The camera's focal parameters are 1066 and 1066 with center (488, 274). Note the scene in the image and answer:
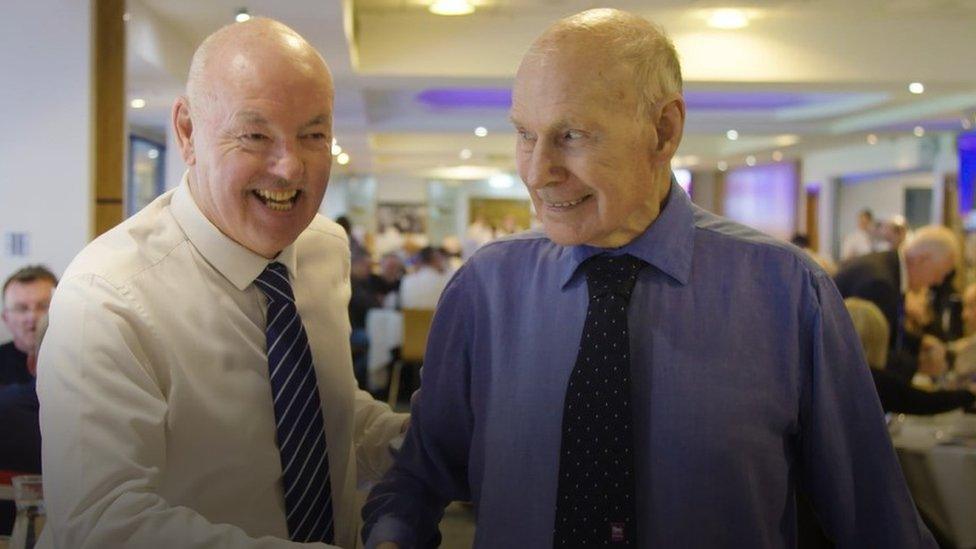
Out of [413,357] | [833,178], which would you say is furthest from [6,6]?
[833,178]

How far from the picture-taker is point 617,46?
4.56 ft

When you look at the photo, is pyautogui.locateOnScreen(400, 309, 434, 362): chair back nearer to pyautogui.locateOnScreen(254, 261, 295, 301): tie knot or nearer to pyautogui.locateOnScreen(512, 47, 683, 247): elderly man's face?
pyautogui.locateOnScreen(254, 261, 295, 301): tie knot

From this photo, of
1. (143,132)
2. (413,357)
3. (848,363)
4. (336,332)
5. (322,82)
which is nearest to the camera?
(848,363)

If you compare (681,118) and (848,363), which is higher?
(681,118)

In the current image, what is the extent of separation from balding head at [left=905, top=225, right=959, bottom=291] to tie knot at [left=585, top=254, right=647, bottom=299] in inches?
206

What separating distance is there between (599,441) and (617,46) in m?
0.52

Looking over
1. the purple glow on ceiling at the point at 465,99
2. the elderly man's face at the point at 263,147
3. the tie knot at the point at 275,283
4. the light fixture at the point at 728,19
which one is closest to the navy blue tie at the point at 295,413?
the tie knot at the point at 275,283

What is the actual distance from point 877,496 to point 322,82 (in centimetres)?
95

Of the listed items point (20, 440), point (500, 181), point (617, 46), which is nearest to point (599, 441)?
point (617, 46)

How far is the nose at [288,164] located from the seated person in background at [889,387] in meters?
3.04

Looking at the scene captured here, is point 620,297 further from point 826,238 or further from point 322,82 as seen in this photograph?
point 826,238

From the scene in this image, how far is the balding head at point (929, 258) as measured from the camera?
6.15 m

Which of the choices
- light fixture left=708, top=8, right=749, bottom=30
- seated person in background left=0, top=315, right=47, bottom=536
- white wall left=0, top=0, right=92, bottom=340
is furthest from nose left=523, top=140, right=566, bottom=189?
light fixture left=708, top=8, right=749, bottom=30

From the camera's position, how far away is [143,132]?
18.8ft
